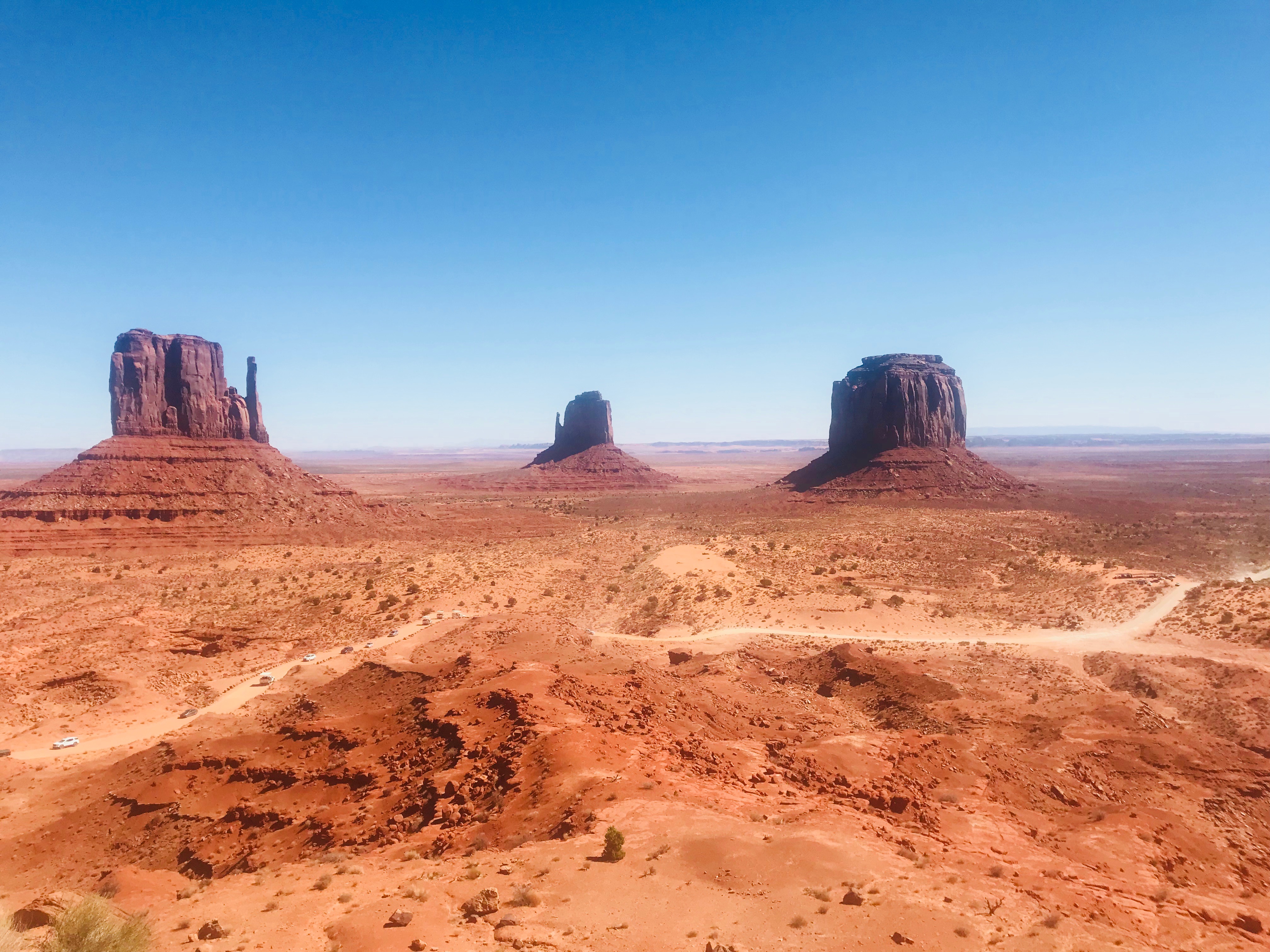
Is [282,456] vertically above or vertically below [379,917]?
above

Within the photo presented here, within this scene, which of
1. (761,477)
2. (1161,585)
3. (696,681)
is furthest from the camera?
(761,477)

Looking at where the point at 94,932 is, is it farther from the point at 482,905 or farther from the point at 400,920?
the point at 482,905

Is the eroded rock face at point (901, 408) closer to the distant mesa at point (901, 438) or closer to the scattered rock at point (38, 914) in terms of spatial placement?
the distant mesa at point (901, 438)

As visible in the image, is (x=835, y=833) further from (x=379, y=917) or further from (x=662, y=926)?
(x=379, y=917)

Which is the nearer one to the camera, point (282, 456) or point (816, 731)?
point (816, 731)

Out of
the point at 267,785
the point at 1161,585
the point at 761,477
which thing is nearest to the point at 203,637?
the point at 267,785

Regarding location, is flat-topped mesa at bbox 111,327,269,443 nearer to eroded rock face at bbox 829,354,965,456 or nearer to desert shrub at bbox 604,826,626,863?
desert shrub at bbox 604,826,626,863

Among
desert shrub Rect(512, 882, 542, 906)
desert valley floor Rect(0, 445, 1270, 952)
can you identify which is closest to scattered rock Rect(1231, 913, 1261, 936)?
desert valley floor Rect(0, 445, 1270, 952)

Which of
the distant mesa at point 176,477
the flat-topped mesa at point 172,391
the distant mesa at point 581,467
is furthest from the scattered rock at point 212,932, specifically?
the distant mesa at point 581,467
